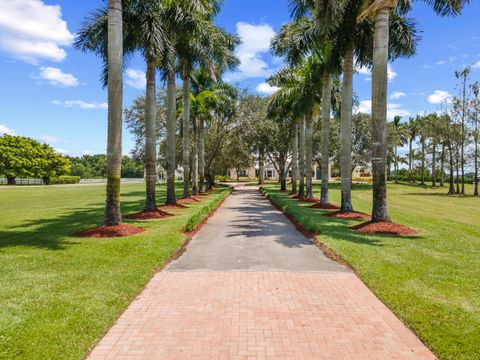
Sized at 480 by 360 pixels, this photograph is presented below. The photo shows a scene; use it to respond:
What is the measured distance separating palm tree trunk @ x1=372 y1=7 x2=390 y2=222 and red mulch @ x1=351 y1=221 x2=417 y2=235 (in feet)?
1.09

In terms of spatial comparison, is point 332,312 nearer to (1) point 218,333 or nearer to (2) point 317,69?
(1) point 218,333

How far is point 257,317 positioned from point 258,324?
8.9 inches

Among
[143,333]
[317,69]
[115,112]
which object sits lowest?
[143,333]

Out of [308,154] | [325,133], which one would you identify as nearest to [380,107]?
[325,133]

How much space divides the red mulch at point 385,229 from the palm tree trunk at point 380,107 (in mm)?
333

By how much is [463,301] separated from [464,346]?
1.47 meters

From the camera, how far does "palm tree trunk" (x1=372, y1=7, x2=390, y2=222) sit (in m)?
11.5

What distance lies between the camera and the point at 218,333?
431cm

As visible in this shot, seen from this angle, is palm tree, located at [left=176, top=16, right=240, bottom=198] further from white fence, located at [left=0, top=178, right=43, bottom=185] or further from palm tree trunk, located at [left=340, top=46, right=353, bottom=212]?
white fence, located at [left=0, top=178, right=43, bottom=185]

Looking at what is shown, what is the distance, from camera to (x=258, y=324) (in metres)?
4.58

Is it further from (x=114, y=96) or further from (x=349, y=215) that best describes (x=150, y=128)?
(x=349, y=215)

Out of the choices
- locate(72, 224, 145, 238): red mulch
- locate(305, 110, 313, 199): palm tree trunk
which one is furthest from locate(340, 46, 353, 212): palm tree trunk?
locate(72, 224, 145, 238): red mulch

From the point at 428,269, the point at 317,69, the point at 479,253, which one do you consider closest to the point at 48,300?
the point at 428,269

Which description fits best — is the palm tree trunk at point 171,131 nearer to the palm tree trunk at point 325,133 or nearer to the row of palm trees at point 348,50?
the row of palm trees at point 348,50
